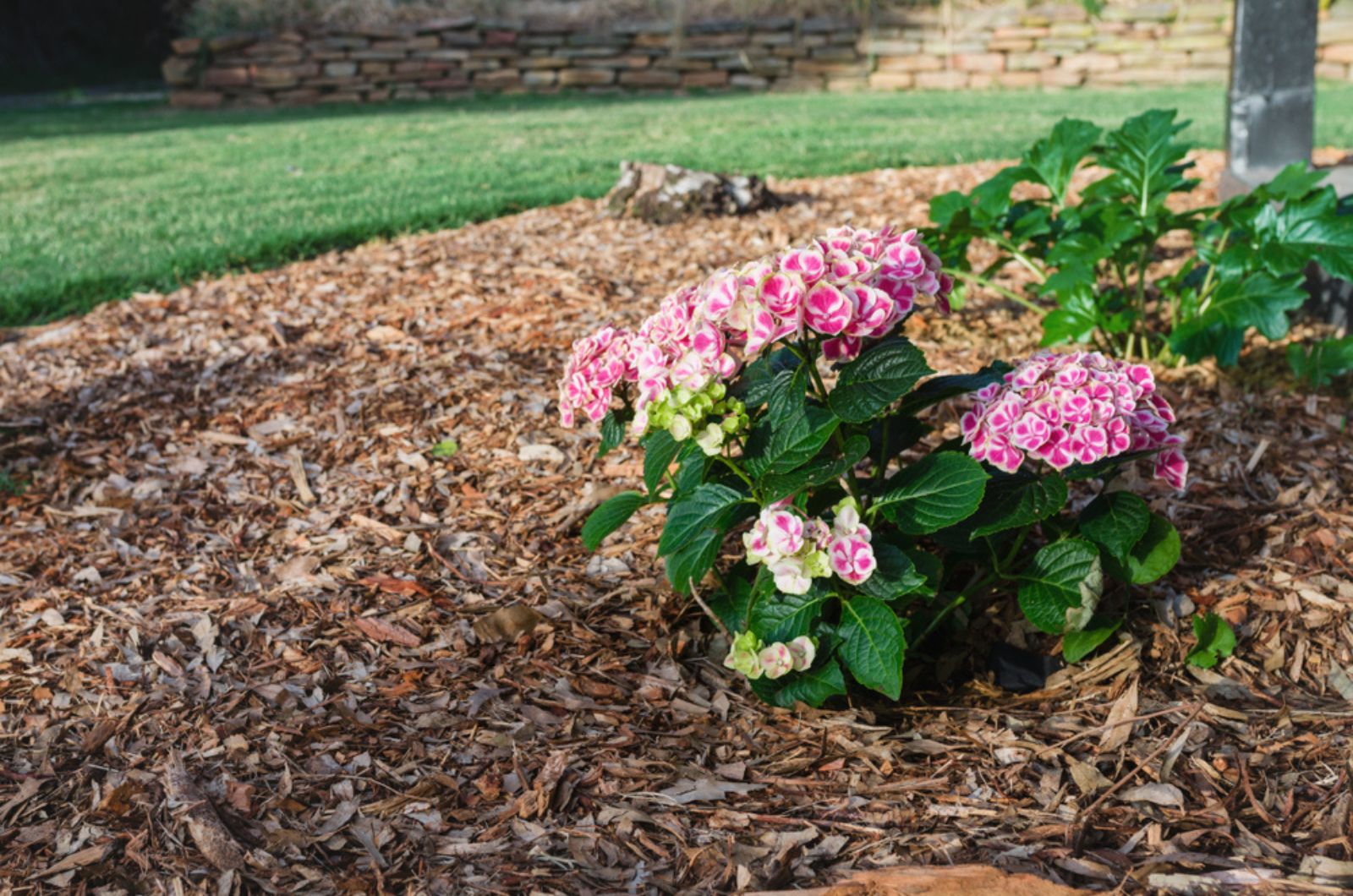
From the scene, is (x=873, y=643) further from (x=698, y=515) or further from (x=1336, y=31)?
(x=1336, y=31)

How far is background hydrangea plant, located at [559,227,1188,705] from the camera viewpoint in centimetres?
191

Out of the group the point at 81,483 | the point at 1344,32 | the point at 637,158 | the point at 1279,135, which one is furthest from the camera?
the point at 1344,32

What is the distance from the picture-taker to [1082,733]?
2.11 meters

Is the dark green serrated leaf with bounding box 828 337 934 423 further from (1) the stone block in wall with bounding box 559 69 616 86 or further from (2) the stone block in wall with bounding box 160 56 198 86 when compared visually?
(2) the stone block in wall with bounding box 160 56 198 86

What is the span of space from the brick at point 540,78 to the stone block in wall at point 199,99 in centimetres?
361

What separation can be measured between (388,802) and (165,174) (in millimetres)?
7397

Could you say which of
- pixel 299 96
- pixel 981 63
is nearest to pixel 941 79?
pixel 981 63

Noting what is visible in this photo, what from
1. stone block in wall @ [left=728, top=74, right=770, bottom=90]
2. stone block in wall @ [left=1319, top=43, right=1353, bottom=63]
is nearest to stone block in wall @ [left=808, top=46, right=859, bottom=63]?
stone block in wall @ [left=728, top=74, right=770, bottom=90]

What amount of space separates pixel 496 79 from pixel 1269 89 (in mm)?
Answer: 10808

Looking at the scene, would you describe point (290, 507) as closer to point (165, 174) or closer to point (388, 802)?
point (388, 802)

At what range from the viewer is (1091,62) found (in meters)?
13.8

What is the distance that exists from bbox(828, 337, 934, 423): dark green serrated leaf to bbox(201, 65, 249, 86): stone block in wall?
43.7 feet

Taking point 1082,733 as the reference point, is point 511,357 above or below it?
above


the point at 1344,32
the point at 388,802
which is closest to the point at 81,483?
the point at 388,802
